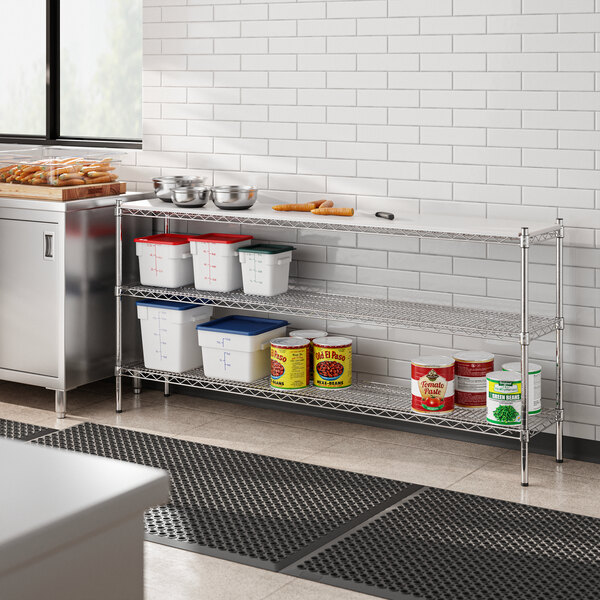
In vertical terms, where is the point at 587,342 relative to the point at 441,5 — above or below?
below

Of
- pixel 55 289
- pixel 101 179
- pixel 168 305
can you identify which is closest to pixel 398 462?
pixel 168 305

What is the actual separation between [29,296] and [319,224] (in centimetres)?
149

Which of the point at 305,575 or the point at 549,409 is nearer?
the point at 305,575

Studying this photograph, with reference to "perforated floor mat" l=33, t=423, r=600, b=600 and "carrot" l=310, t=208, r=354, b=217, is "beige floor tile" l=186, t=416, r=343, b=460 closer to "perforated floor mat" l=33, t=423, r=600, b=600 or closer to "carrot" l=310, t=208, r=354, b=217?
"perforated floor mat" l=33, t=423, r=600, b=600

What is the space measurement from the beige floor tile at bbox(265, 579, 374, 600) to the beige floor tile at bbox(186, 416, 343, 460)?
3.94 ft

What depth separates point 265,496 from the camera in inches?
144

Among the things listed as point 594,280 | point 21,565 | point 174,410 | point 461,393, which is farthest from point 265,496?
point 21,565

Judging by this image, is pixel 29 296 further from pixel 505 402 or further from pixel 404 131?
pixel 505 402

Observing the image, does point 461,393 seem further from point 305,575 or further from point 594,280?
point 305,575

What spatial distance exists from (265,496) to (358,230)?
1.24m

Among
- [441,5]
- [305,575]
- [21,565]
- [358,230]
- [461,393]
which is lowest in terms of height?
[305,575]

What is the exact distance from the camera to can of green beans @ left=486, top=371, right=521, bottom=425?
3887 mm

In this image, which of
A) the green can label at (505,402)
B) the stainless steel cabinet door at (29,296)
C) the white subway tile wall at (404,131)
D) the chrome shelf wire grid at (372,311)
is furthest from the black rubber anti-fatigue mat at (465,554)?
the stainless steel cabinet door at (29,296)

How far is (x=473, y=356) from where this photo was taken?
422 cm
